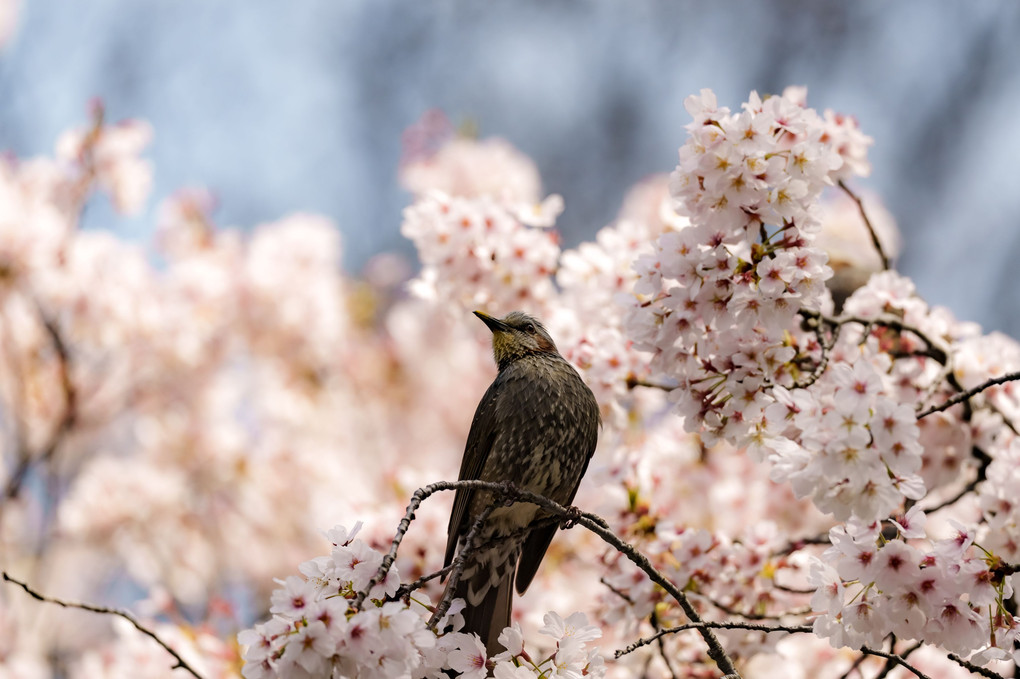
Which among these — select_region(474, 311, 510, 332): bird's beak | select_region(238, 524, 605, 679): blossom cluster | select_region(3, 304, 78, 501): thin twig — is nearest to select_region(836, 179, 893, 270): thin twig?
select_region(474, 311, 510, 332): bird's beak

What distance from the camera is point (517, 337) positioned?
2572 millimetres

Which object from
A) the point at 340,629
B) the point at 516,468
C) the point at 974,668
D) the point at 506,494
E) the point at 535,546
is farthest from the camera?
the point at 535,546

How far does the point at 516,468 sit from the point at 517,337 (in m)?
0.52

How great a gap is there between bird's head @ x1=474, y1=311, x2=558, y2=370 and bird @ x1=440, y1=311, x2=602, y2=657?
138mm

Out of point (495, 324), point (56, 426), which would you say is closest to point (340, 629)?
point (495, 324)

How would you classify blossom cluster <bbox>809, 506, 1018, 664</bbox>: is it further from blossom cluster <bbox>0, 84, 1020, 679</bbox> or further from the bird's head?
the bird's head

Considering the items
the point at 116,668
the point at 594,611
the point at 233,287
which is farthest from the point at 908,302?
the point at 233,287

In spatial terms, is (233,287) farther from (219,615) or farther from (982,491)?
(982,491)

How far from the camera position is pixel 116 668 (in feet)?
11.5

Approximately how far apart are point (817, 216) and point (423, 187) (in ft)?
13.5

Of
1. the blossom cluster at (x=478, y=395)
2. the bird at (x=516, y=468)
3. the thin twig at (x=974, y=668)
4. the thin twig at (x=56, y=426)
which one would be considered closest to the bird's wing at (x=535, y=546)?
the bird at (x=516, y=468)

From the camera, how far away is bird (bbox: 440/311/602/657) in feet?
6.95

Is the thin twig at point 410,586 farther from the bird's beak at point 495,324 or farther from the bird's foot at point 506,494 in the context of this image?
the bird's beak at point 495,324

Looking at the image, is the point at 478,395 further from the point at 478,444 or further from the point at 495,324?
the point at 478,444
